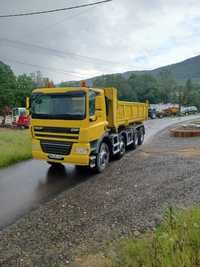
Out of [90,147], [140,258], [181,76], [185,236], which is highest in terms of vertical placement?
[181,76]

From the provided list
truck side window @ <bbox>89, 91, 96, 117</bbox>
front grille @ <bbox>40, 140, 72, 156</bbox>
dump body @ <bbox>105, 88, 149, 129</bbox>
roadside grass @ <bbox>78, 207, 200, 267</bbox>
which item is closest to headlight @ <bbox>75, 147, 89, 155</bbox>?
front grille @ <bbox>40, 140, 72, 156</bbox>

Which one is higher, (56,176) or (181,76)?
(181,76)

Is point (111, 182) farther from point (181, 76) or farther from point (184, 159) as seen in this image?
point (181, 76)

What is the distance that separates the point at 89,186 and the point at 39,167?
2558 millimetres

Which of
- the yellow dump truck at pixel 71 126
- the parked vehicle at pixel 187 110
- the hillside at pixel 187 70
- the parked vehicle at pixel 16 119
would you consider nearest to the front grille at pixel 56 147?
the yellow dump truck at pixel 71 126

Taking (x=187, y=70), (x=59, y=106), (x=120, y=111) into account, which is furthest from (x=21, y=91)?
(x=187, y=70)

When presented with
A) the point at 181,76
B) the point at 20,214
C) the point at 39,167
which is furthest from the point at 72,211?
the point at 181,76

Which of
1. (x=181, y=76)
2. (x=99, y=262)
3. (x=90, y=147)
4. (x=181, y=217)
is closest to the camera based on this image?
(x=99, y=262)

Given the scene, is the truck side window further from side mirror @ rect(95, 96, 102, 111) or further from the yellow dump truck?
side mirror @ rect(95, 96, 102, 111)

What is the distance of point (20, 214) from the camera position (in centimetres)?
421

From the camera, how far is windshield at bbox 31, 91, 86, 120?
6.00 metres

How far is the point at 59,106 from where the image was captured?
6227 mm

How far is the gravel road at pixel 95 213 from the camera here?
309 cm

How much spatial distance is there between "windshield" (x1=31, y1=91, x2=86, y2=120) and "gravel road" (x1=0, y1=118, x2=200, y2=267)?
1.87 metres
